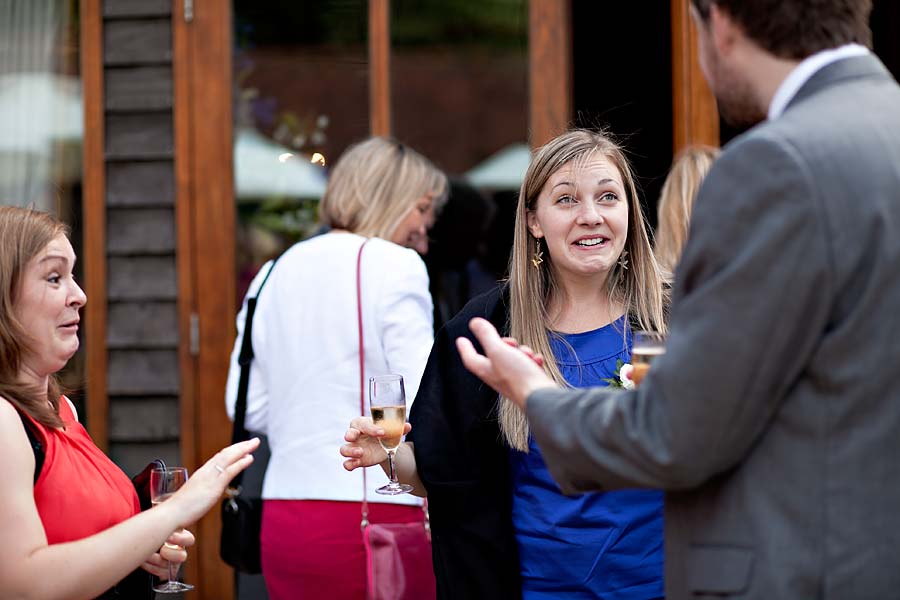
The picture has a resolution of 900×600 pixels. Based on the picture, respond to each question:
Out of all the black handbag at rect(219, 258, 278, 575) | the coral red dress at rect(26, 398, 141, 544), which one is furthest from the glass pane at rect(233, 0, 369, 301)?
the coral red dress at rect(26, 398, 141, 544)

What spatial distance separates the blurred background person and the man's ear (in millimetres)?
923

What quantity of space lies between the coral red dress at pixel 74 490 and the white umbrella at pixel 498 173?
9.53 feet

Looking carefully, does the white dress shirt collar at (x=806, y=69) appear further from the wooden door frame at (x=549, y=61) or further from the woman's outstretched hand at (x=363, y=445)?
the wooden door frame at (x=549, y=61)

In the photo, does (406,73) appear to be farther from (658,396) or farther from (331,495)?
(658,396)

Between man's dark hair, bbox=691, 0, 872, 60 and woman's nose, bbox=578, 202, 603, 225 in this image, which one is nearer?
man's dark hair, bbox=691, 0, 872, 60

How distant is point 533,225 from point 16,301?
3.95ft

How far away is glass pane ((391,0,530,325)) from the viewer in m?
4.57

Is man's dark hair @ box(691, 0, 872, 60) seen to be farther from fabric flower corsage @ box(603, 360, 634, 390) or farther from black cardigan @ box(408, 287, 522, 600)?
black cardigan @ box(408, 287, 522, 600)

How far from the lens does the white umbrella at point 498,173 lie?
491 centimetres

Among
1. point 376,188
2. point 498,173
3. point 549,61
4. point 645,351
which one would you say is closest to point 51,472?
point 645,351

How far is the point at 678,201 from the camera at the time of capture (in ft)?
12.7

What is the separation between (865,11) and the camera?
1.63m

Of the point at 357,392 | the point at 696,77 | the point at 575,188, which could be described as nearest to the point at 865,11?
the point at 575,188

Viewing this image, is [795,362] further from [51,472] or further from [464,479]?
[51,472]
